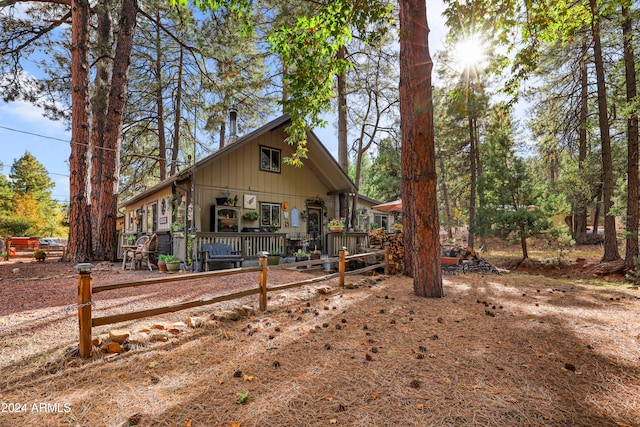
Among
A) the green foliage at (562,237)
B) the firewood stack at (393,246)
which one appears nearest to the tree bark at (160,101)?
the firewood stack at (393,246)

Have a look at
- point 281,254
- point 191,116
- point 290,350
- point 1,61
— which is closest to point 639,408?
point 290,350

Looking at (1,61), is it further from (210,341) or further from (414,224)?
(414,224)

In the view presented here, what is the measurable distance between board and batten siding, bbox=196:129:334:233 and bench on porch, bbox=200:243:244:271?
147cm

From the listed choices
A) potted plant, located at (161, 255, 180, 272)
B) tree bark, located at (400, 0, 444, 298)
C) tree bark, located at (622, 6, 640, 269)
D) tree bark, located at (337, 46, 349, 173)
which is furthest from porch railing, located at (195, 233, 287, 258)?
tree bark, located at (622, 6, 640, 269)

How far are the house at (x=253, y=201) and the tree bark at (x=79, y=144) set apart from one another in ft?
7.74

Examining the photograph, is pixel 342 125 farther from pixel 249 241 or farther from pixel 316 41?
pixel 316 41

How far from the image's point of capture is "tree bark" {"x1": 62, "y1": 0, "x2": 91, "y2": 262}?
10.1 m

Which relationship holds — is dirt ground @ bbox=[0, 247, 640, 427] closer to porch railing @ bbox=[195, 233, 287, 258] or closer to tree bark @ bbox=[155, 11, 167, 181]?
porch railing @ bbox=[195, 233, 287, 258]

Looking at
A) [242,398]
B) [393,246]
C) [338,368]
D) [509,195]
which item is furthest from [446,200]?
[242,398]

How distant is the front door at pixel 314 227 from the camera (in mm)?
13492

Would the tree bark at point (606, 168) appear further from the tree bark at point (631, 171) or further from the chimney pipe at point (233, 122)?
the chimney pipe at point (233, 122)

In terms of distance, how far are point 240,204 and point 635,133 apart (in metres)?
12.8

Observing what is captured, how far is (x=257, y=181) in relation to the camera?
Answer: 11984mm

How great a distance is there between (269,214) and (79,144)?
701cm
